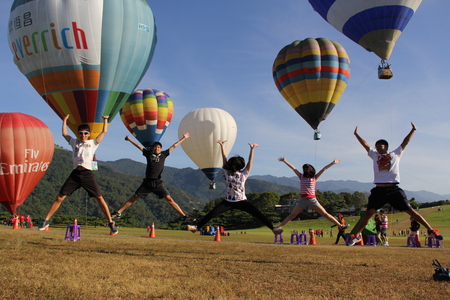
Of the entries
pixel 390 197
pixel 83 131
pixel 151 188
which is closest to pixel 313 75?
pixel 151 188

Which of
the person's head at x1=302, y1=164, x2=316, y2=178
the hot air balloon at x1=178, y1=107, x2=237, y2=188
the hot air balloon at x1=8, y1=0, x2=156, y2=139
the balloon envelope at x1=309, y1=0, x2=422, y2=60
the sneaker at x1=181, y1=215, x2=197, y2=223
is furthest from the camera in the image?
the hot air balloon at x1=178, y1=107, x2=237, y2=188

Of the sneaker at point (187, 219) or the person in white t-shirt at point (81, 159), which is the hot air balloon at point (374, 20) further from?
the person in white t-shirt at point (81, 159)

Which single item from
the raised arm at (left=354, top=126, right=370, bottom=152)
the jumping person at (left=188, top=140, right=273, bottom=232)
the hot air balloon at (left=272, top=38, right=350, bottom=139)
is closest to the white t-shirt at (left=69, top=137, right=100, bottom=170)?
the jumping person at (left=188, top=140, right=273, bottom=232)

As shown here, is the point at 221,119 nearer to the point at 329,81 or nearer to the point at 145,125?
the point at 145,125

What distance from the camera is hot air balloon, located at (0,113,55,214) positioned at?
90.4 ft

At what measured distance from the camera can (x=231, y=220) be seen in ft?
290

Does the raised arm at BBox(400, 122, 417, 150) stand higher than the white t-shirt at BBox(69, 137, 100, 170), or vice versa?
the raised arm at BBox(400, 122, 417, 150)

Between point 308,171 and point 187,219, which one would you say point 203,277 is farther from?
point 308,171

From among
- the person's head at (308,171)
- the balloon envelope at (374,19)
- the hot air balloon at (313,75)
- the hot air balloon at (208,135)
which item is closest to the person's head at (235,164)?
the person's head at (308,171)

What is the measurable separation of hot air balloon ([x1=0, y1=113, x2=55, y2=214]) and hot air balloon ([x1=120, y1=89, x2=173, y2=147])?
16067mm

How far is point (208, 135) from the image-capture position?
4456 centimetres

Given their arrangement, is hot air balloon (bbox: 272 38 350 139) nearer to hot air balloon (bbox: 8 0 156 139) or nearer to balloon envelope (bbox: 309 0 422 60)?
balloon envelope (bbox: 309 0 422 60)

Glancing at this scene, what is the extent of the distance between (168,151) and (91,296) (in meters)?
6.13

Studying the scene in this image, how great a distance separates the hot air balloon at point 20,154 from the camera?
27.5m
